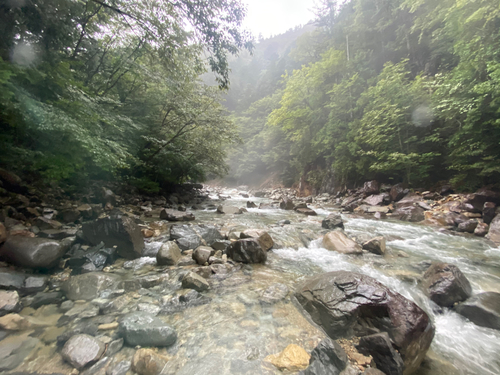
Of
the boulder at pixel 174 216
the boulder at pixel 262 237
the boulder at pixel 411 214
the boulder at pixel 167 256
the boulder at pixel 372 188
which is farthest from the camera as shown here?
the boulder at pixel 372 188

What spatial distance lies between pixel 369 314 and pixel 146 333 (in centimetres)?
→ 240

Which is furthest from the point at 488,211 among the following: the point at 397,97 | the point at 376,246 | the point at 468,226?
the point at 397,97

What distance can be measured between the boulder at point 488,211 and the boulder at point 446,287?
5372 mm

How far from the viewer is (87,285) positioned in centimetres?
267

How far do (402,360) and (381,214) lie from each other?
Answer: 363 inches

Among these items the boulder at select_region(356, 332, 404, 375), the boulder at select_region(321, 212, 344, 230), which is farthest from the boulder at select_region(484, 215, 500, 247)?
the boulder at select_region(356, 332, 404, 375)

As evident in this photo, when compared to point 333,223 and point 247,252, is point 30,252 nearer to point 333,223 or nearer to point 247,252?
point 247,252

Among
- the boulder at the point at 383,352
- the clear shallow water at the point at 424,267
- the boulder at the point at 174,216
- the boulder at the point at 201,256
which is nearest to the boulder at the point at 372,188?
the clear shallow water at the point at 424,267

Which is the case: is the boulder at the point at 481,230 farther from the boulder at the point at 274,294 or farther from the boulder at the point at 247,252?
the boulder at the point at 274,294

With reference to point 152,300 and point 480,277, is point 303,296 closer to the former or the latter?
point 152,300

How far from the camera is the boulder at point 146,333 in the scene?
1.90 metres

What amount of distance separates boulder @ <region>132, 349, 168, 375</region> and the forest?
13.2 feet

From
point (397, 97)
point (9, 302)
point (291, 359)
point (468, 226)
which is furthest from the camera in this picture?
point (397, 97)

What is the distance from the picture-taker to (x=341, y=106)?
16531mm
